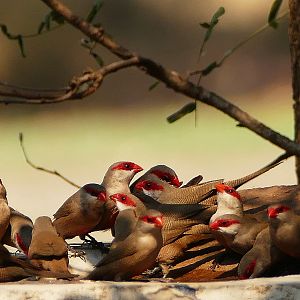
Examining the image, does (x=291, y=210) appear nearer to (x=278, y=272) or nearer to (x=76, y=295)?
(x=278, y=272)

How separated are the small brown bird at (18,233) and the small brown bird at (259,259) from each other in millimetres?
1158

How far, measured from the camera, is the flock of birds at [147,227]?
17.9ft

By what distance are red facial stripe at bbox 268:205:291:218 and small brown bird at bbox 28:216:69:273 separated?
909 millimetres

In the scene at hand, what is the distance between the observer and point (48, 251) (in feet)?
18.7

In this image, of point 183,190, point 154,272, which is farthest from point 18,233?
point 183,190

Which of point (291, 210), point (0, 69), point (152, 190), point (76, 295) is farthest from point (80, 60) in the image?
point (76, 295)

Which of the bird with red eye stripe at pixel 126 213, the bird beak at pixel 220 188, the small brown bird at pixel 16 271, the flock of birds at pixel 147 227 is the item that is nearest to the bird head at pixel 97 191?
the flock of birds at pixel 147 227

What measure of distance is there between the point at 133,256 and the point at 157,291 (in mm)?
990

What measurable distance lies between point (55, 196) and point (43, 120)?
12.6 feet

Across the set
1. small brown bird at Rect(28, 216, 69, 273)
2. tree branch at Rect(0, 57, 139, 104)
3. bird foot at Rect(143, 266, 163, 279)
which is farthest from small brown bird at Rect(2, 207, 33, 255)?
tree branch at Rect(0, 57, 139, 104)

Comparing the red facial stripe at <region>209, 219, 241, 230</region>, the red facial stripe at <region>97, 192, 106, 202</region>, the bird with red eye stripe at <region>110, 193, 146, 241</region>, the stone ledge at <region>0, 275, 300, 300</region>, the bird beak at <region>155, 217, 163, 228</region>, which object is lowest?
the stone ledge at <region>0, 275, 300, 300</region>

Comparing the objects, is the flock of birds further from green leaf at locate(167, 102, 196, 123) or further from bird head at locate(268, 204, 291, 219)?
green leaf at locate(167, 102, 196, 123)

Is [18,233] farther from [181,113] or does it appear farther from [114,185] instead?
[181,113]

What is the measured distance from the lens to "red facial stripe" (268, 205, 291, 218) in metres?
5.48
